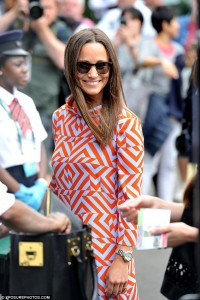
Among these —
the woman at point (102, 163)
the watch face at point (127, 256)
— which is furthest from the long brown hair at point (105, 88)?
the watch face at point (127, 256)

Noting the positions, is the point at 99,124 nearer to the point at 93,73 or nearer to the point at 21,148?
the point at 93,73

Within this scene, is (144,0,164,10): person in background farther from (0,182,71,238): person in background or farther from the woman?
(0,182,71,238): person in background

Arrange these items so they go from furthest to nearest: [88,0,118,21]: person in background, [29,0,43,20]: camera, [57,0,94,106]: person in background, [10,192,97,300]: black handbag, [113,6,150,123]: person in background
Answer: [88,0,118,21]: person in background, [57,0,94,106]: person in background, [113,6,150,123]: person in background, [29,0,43,20]: camera, [10,192,97,300]: black handbag

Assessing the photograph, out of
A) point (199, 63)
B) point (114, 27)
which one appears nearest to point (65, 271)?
point (199, 63)

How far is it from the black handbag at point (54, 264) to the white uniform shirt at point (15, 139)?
6.32ft

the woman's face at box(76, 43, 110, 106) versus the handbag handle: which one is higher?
the woman's face at box(76, 43, 110, 106)

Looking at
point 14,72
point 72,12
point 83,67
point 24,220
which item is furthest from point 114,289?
point 72,12

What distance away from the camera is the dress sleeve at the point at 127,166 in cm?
429

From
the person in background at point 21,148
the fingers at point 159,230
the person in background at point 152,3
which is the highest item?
the person in background at point 152,3

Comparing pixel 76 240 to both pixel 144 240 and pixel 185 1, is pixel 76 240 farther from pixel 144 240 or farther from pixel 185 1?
pixel 185 1

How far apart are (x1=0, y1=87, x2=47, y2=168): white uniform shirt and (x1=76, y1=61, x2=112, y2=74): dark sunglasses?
144cm

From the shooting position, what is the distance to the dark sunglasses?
14.7 feet

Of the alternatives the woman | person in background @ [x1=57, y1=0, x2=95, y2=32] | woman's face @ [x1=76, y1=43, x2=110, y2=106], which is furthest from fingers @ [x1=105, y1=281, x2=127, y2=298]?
person in background @ [x1=57, y1=0, x2=95, y2=32]

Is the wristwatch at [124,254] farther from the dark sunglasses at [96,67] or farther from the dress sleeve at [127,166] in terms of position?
the dark sunglasses at [96,67]
